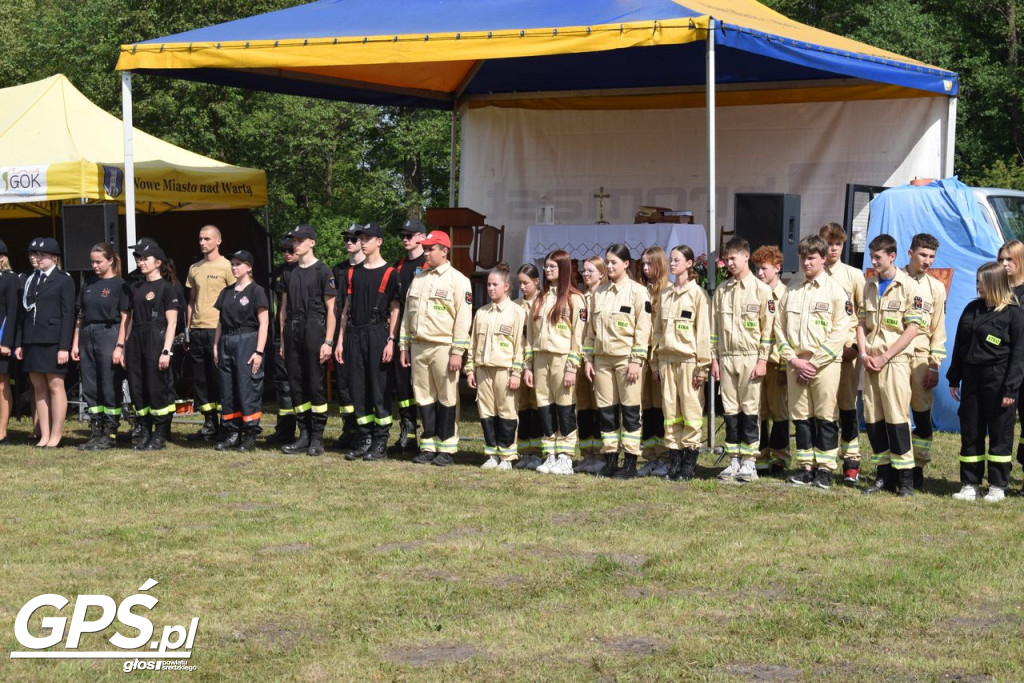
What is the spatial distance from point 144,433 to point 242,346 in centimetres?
125

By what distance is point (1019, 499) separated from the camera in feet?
28.6

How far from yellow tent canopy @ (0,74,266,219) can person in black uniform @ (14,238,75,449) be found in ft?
8.65

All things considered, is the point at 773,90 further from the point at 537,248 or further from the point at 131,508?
the point at 131,508

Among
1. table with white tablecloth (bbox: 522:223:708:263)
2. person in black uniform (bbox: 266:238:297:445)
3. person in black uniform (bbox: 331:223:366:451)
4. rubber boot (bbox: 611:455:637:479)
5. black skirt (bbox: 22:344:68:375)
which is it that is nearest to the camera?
rubber boot (bbox: 611:455:637:479)

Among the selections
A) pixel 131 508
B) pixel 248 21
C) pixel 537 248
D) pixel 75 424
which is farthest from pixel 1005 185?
pixel 131 508

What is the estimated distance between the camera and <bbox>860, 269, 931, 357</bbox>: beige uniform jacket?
8.85 meters

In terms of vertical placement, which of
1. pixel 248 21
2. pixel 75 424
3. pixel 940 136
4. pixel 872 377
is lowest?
pixel 75 424

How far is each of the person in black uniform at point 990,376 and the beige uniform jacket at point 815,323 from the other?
2.59 feet

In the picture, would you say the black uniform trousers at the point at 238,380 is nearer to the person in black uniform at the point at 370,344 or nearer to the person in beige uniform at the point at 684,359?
the person in black uniform at the point at 370,344

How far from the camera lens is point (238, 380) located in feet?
36.2

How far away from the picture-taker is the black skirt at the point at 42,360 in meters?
11.2

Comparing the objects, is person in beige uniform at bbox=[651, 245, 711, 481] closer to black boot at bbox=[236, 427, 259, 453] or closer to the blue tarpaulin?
the blue tarpaulin

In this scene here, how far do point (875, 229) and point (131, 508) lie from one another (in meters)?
7.26

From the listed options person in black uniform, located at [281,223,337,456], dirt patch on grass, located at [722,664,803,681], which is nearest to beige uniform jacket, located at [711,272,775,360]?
person in black uniform, located at [281,223,337,456]
